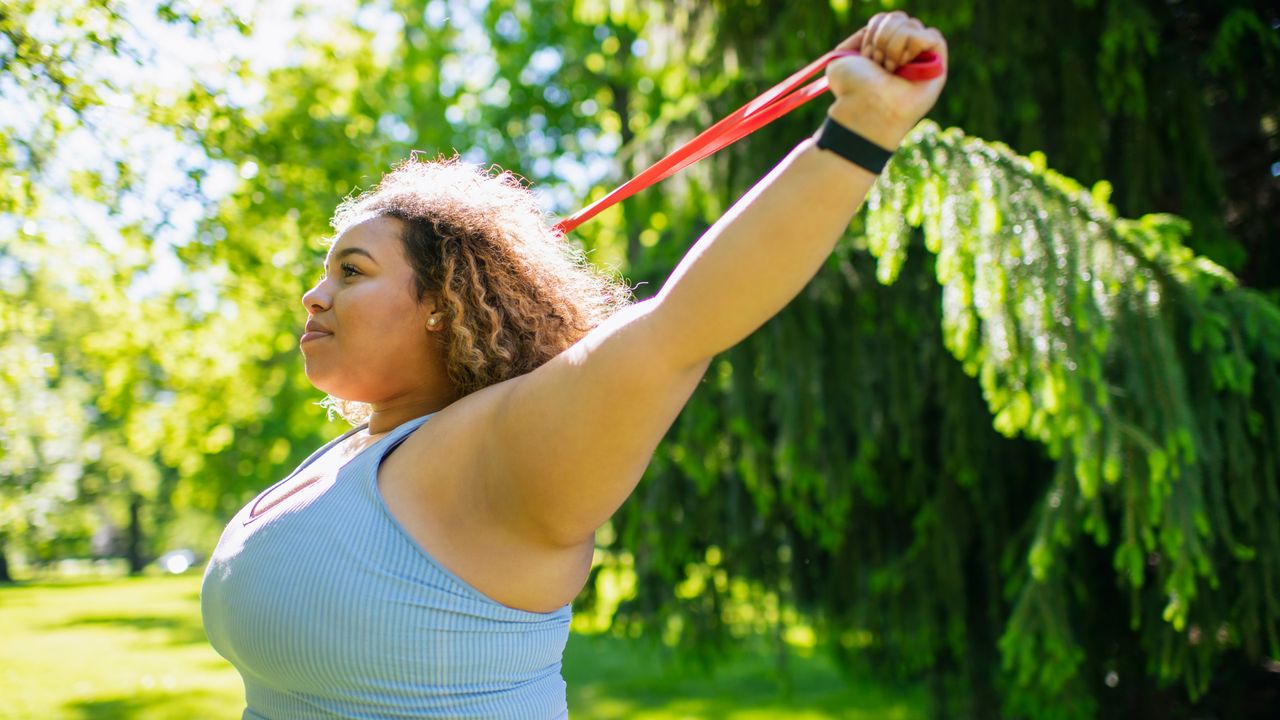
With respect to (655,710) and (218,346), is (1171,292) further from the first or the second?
(218,346)

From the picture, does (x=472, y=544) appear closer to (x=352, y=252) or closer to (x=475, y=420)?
(x=475, y=420)

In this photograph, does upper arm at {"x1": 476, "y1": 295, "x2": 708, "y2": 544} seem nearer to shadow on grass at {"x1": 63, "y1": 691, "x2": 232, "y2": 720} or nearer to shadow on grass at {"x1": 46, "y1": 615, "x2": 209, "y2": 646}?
shadow on grass at {"x1": 63, "y1": 691, "x2": 232, "y2": 720}

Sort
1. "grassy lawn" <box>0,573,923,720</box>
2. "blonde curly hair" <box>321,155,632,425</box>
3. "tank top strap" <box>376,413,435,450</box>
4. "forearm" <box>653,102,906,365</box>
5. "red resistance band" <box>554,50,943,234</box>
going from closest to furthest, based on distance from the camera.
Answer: "forearm" <box>653,102,906,365</box> < "red resistance band" <box>554,50,943,234</box> < "tank top strap" <box>376,413,435,450</box> < "blonde curly hair" <box>321,155,632,425</box> < "grassy lawn" <box>0,573,923,720</box>

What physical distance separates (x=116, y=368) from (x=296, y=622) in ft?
27.4

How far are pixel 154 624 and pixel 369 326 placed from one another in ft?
50.6

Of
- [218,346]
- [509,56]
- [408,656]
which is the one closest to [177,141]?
[218,346]

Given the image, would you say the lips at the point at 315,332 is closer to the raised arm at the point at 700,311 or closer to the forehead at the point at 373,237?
the forehead at the point at 373,237

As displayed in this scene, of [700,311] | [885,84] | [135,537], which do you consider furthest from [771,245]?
[135,537]

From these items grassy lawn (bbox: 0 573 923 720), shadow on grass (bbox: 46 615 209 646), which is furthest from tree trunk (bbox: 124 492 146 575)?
grassy lawn (bbox: 0 573 923 720)

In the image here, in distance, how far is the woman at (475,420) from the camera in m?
1.05

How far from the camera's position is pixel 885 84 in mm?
1074

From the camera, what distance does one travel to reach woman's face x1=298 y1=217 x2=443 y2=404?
5.16ft

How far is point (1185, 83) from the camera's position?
4656 millimetres

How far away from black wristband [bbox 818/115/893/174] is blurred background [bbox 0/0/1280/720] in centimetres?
160
